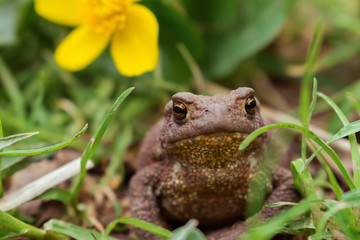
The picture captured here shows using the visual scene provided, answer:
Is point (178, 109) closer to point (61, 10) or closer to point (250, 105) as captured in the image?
point (250, 105)

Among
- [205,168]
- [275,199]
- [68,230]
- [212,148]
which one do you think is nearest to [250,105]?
[212,148]

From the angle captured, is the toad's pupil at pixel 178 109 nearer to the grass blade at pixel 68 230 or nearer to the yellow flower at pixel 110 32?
the grass blade at pixel 68 230

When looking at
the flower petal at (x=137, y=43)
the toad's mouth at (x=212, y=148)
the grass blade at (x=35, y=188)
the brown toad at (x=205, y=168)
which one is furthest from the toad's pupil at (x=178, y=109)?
the flower petal at (x=137, y=43)

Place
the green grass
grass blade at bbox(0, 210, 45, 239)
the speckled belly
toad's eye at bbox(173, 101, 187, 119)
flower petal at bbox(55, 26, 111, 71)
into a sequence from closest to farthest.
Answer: grass blade at bbox(0, 210, 45, 239) < toad's eye at bbox(173, 101, 187, 119) < the speckled belly < flower petal at bbox(55, 26, 111, 71) < the green grass

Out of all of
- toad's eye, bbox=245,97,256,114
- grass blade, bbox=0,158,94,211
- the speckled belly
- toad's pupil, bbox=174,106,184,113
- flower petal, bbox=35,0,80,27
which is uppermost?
toad's eye, bbox=245,97,256,114

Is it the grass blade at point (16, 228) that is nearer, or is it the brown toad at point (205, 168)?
the grass blade at point (16, 228)

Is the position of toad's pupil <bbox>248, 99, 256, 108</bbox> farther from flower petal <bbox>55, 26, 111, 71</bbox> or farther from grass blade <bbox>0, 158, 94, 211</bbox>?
flower petal <bbox>55, 26, 111, 71</bbox>

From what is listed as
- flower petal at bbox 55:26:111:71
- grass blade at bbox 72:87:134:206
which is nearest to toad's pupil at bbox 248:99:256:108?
grass blade at bbox 72:87:134:206
